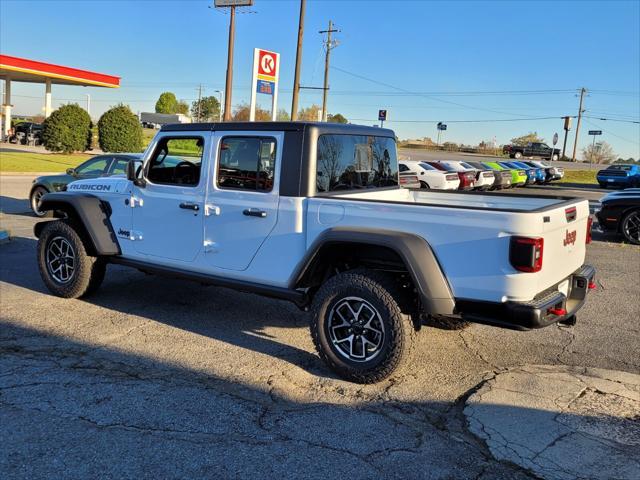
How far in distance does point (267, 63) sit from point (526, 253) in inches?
688

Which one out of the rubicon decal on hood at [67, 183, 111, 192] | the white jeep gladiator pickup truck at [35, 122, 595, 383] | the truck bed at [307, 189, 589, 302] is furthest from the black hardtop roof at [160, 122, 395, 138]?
the rubicon decal on hood at [67, 183, 111, 192]

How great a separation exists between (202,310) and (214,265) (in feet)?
3.79

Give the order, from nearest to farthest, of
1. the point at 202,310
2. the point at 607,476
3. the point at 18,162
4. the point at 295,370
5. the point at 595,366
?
the point at 607,476, the point at 295,370, the point at 595,366, the point at 202,310, the point at 18,162

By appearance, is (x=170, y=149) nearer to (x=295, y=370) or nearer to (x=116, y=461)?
(x=295, y=370)

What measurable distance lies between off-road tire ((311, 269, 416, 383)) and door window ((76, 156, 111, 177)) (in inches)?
338

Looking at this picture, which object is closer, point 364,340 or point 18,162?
point 364,340

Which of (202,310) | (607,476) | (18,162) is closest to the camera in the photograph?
(607,476)

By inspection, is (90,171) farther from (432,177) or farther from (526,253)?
(432,177)

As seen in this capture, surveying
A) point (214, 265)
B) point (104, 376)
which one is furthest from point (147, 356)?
point (214, 265)

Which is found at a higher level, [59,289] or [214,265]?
[214,265]

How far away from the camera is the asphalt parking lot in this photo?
3.24 meters

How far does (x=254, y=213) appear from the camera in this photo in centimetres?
489

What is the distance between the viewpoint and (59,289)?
632 centimetres

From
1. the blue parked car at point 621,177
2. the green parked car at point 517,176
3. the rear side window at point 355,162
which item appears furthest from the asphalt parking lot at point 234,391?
the blue parked car at point 621,177
